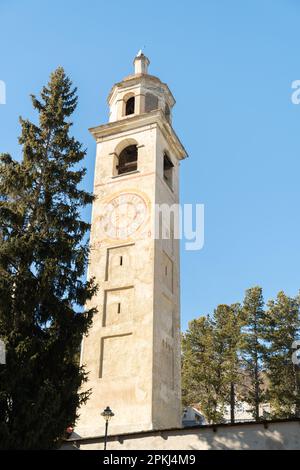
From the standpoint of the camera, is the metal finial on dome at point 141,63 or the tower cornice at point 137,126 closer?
the tower cornice at point 137,126

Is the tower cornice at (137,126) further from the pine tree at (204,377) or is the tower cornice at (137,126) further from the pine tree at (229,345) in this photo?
the pine tree at (204,377)

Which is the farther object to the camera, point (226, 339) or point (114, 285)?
point (226, 339)

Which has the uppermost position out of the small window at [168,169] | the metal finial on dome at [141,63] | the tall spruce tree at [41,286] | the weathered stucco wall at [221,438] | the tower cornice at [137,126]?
the metal finial on dome at [141,63]

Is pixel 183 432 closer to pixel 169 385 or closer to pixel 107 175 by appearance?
pixel 169 385

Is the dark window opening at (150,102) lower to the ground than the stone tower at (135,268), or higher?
higher

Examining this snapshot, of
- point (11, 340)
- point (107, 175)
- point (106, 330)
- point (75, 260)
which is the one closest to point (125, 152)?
point (107, 175)

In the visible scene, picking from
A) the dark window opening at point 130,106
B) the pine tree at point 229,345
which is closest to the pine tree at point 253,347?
the pine tree at point 229,345

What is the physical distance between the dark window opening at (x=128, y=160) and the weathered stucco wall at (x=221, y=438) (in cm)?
1677

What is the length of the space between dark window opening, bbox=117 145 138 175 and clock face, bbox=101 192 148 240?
2618 mm

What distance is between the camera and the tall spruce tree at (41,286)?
13164mm

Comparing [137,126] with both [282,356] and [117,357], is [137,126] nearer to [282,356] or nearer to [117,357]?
[117,357]

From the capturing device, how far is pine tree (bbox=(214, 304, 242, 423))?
110 ft

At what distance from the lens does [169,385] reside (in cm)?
2544
